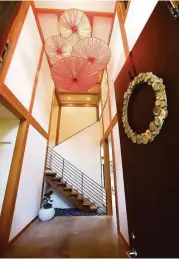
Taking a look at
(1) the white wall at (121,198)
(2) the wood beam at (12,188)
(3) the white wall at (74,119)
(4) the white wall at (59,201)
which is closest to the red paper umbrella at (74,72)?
(2) the wood beam at (12,188)

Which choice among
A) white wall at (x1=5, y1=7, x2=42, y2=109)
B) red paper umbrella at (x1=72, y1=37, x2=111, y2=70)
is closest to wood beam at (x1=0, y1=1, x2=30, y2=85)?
white wall at (x1=5, y1=7, x2=42, y2=109)

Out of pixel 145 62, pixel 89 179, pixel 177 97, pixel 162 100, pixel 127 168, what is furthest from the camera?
pixel 89 179

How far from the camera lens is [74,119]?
794cm

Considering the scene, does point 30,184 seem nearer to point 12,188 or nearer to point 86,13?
point 12,188

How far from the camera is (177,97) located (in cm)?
76

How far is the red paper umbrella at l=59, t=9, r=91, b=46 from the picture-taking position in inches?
106

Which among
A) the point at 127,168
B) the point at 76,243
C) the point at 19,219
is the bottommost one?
the point at 76,243

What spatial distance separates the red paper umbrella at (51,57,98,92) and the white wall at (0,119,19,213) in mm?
1455

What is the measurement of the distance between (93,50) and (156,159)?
2434mm

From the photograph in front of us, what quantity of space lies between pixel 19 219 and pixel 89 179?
336cm

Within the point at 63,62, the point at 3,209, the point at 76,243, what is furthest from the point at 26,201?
the point at 63,62

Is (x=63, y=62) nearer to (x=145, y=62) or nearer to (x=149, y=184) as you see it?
(x=145, y=62)

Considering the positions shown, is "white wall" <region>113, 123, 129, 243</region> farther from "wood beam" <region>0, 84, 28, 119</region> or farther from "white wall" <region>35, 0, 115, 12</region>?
"white wall" <region>35, 0, 115, 12</region>

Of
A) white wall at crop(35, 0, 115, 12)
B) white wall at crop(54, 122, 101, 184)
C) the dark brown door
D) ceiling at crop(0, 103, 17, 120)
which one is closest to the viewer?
the dark brown door
